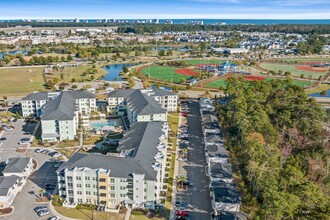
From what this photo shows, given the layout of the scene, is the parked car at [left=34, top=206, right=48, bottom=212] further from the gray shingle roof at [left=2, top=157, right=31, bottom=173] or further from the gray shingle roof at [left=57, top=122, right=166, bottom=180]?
the gray shingle roof at [left=2, top=157, right=31, bottom=173]

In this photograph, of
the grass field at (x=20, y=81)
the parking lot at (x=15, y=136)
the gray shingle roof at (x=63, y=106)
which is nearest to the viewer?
the parking lot at (x=15, y=136)

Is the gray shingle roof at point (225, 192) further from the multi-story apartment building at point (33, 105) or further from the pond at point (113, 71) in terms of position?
the pond at point (113, 71)

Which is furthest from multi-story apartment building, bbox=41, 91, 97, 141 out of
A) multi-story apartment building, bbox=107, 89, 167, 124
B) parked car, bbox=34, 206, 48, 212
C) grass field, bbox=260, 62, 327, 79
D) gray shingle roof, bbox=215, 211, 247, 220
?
grass field, bbox=260, 62, 327, 79

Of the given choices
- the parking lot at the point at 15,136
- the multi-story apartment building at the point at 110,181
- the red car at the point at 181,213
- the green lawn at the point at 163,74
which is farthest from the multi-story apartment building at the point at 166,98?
the red car at the point at 181,213

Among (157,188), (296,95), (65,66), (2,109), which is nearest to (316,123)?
(296,95)

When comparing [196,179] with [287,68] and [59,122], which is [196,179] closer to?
[59,122]

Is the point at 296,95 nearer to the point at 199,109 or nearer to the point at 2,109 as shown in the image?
the point at 199,109

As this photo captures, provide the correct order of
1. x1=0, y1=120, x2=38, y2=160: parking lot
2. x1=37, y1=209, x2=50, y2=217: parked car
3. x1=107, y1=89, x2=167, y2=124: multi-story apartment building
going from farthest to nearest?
1. x1=107, y1=89, x2=167, y2=124: multi-story apartment building
2. x1=0, y1=120, x2=38, y2=160: parking lot
3. x1=37, y1=209, x2=50, y2=217: parked car
